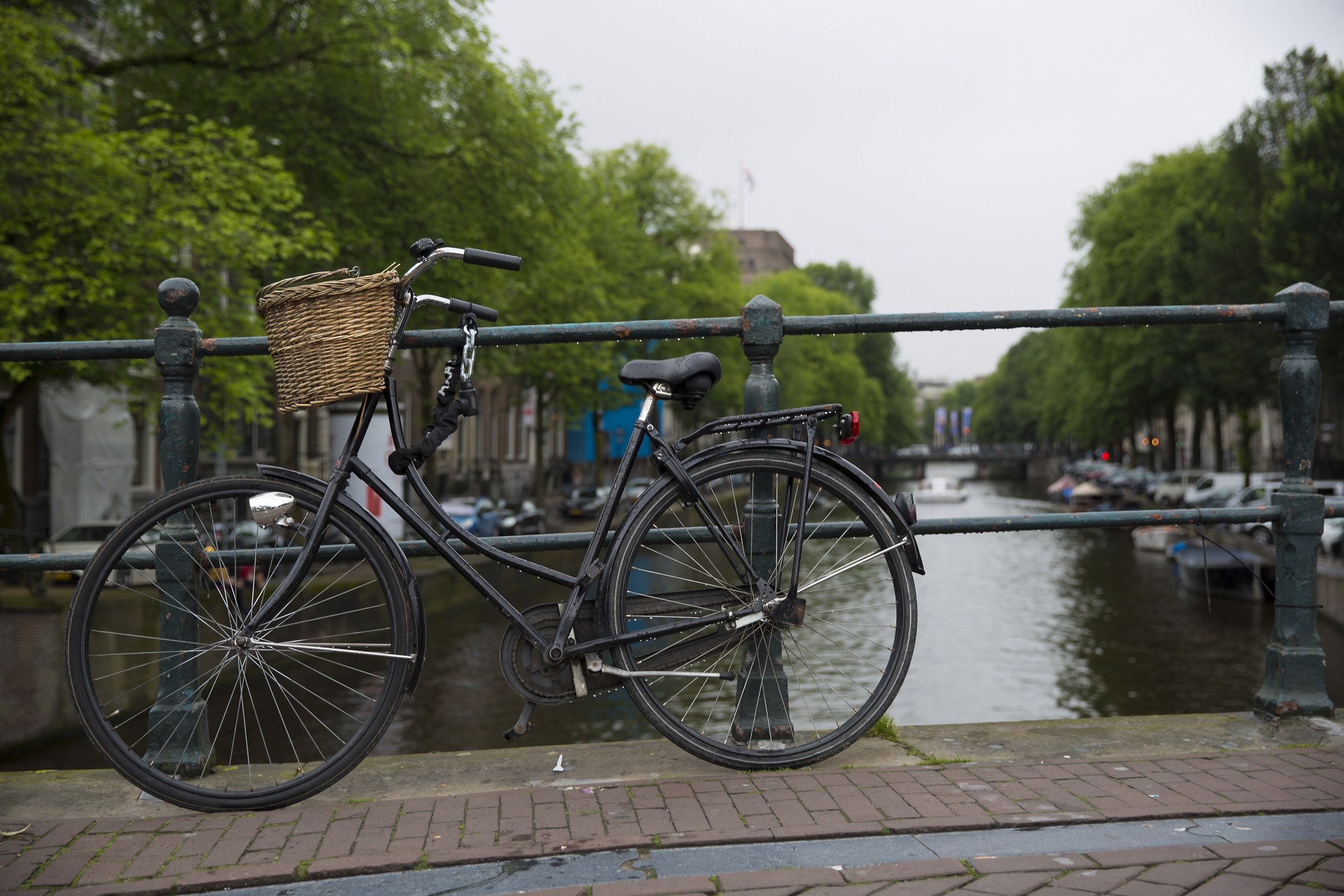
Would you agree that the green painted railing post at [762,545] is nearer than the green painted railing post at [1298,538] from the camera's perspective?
→ Yes

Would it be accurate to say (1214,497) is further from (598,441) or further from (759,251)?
(759,251)

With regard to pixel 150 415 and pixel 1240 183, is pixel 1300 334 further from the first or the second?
pixel 1240 183

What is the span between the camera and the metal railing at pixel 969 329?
3.15 meters

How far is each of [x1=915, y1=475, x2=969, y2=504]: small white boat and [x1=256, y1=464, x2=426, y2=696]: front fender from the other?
61.7 meters

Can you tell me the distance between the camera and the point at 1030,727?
357 cm

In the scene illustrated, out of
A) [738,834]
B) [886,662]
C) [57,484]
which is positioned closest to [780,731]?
[886,662]

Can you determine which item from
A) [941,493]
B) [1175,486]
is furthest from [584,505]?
[941,493]

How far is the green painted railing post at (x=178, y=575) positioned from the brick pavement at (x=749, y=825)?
0.29 m

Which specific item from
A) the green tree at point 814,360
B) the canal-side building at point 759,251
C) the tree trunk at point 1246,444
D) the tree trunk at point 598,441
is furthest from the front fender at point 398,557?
the canal-side building at point 759,251

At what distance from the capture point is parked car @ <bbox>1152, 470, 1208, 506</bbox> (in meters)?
44.1

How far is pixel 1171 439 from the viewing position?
4756cm

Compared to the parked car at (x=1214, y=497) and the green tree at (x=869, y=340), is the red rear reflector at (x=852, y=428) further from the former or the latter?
the green tree at (x=869, y=340)

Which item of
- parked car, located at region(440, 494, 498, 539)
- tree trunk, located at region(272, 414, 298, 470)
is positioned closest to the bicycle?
tree trunk, located at region(272, 414, 298, 470)

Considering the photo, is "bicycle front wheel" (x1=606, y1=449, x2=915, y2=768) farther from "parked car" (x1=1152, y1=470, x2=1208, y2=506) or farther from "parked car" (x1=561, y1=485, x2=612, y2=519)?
"parked car" (x1=1152, y1=470, x2=1208, y2=506)
